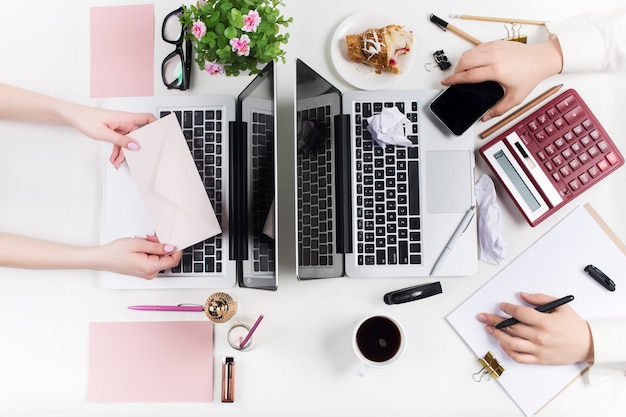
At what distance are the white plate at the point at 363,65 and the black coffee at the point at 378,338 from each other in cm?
48

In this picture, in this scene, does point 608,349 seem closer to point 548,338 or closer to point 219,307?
point 548,338

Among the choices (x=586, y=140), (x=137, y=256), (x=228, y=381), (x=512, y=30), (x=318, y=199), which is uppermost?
(x=512, y=30)

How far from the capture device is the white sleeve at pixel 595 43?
3.30ft

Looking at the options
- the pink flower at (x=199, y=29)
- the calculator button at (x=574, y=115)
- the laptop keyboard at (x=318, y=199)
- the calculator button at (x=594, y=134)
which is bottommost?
the laptop keyboard at (x=318, y=199)

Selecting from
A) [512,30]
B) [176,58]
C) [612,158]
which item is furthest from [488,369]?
[176,58]

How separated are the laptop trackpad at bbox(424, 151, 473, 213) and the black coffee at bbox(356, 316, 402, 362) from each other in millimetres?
259

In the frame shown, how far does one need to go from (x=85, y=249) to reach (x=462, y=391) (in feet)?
2.67

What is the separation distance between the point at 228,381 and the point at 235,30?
674 millimetres

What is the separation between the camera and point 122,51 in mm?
1081

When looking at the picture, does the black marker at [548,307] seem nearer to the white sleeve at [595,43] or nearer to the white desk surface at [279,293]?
the white desk surface at [279,293]

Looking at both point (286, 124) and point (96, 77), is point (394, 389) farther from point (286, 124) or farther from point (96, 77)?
point (96, 77)

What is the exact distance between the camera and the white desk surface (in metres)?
1.04

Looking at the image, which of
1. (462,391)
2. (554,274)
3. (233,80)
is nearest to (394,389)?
(462,391)

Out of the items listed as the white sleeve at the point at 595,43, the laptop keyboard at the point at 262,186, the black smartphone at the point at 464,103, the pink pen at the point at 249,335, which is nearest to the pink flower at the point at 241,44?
the laptop keyboard at the point at 262,186
